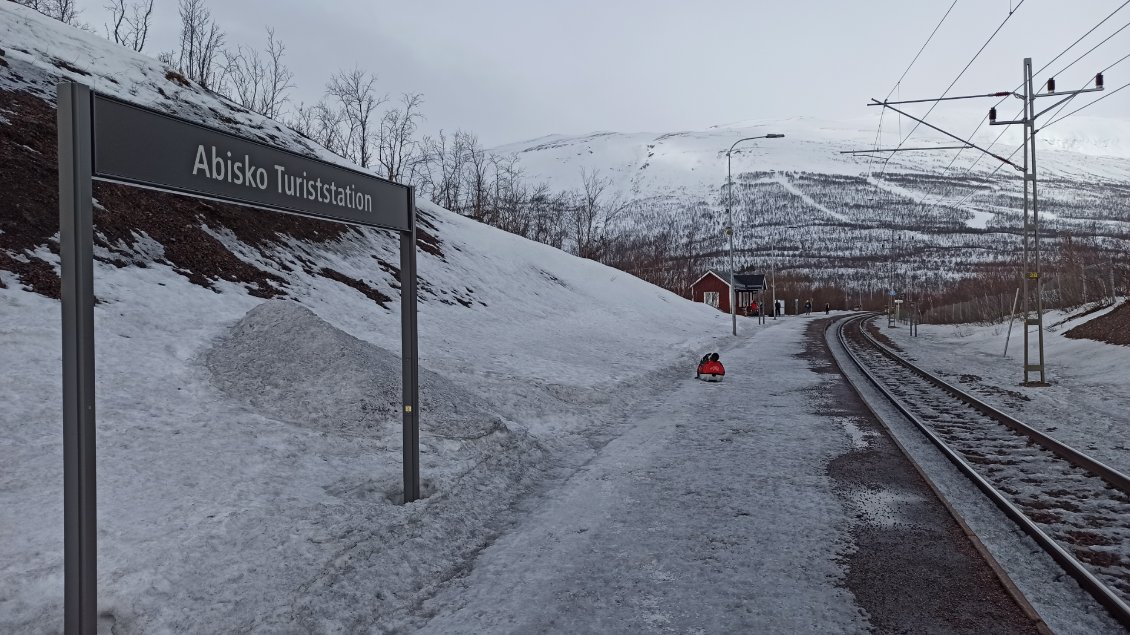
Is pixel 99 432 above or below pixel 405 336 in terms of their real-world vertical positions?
below

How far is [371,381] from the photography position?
949 centimetres

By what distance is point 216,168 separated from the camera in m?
4.38

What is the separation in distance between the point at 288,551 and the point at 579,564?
2152 millimetres

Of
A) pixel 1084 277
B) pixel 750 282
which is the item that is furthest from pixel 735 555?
pixel 750 282

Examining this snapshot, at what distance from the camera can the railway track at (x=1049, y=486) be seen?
5.24m

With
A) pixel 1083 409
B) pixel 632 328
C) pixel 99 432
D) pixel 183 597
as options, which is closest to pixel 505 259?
pixel 632 328

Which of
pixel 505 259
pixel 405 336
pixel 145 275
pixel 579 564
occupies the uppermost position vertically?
pixel 505 259

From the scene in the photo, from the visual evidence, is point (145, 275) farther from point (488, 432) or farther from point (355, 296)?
point (488, 432)

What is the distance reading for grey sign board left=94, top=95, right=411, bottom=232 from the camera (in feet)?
12.2

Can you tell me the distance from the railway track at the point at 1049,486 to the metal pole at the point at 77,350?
5883 millimetres

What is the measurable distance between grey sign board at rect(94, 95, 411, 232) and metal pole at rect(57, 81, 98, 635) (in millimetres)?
142

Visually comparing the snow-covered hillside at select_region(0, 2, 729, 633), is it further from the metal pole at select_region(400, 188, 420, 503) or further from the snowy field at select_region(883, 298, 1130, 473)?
the snowy field at select_region(883, 298, 1130, 473)

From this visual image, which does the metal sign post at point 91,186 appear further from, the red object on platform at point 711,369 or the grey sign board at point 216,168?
the red object on platform at point 711,369

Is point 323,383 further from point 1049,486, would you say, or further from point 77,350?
point 1049,486
